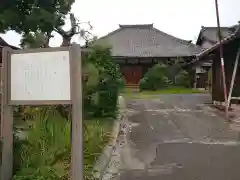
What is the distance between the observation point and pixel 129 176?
20.2 feet

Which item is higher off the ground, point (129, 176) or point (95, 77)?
point (95, 77)

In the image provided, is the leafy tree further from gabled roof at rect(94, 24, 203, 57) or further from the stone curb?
gabled roof at rect(94, 24, 203, 57)

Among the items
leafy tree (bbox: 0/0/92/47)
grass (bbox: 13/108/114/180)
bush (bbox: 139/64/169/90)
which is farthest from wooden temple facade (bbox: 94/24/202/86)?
grass (bbox: 13/108/114/180)

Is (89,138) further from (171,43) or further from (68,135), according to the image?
(171,43)

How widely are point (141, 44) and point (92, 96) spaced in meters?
32.2

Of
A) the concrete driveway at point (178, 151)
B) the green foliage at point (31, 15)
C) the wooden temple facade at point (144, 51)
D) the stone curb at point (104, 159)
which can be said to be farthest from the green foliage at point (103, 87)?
the wooden temple facade at point (144, 51)

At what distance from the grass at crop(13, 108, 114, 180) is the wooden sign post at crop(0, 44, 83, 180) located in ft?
1.12

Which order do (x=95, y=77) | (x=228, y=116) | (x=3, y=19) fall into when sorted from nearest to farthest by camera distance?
(x=95, y=77)
(x=228, y=116)
(x=3, y=19)

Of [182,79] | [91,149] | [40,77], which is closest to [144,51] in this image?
[182,79]

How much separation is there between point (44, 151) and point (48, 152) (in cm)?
7

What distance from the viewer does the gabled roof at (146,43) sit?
4014 centimetres

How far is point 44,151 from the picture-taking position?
6.09 meters

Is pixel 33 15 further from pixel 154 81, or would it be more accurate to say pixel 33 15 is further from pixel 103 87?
pixel 154 81

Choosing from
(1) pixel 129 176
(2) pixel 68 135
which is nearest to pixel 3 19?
(2) pixel 68 135
